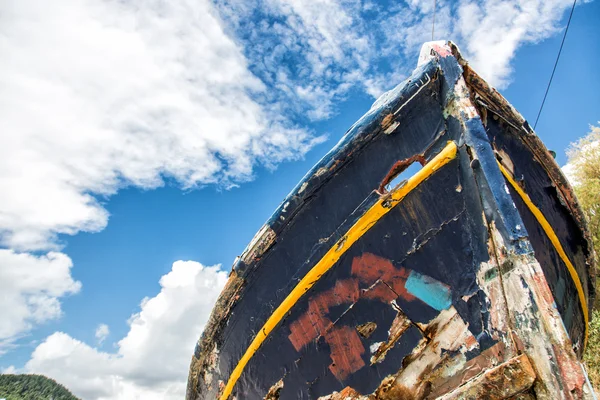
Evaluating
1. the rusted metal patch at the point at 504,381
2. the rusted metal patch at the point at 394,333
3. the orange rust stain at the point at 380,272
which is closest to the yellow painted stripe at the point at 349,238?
the orange rust stain at the point at 380,272

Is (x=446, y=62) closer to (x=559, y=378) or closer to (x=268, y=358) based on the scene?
(x=559, y=378)

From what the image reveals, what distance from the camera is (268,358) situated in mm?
2729

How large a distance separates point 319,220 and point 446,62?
1250mm

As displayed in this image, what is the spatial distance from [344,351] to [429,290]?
69 cm

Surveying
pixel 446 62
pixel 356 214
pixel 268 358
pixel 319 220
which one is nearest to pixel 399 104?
pixel 446 62

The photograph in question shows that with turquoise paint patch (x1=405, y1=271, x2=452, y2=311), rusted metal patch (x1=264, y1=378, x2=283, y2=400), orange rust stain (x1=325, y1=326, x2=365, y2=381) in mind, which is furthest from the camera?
rusted metal patch (x1=264, y1=378, x2=283, y2=400)

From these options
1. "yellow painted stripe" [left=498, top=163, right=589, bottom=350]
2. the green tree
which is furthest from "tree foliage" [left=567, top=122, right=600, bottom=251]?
"yellow painted stripe" [left=498, top=163, right=589, bottom=350]

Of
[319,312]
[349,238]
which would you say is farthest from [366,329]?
[349,238]

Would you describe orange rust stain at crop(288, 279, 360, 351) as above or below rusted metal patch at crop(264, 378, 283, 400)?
above

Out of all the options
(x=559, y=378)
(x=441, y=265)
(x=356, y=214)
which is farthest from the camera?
(x=356, y=214)

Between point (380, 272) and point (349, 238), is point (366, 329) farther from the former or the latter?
point (349, 238)

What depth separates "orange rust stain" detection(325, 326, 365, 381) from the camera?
7.96 ft

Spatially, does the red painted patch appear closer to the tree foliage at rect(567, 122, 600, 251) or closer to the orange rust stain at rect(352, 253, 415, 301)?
the orange rust stain at rect(352, 253, 415, 301)

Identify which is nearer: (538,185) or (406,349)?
(406,349)
